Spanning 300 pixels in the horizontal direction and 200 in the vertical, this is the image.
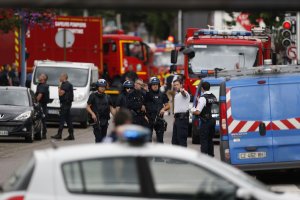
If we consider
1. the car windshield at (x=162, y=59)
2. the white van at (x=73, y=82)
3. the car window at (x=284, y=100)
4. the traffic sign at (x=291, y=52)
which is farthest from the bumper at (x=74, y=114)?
the car windshield at (x=162, y=59)

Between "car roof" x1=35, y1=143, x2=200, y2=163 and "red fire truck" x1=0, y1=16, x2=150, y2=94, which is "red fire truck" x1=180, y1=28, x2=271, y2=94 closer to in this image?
"red fire truck" x1=0, y1=16, x2=150, y2=94

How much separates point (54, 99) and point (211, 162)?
23.1 m

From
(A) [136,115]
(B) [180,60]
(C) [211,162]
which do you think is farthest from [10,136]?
(B) [180,60]

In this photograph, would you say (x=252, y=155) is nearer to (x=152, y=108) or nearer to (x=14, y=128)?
(x=152, y=108)

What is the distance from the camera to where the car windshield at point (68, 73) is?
1319 inches

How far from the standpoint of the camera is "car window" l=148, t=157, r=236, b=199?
9375mm

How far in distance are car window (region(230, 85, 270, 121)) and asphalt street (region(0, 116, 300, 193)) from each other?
3.92 ft

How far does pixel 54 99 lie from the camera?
32.5m

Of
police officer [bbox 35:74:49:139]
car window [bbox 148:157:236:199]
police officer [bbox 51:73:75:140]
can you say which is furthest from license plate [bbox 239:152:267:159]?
police officer [bbox 35:74:49:139]

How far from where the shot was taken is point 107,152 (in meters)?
9.41

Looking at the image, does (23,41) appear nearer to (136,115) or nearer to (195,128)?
(195,128)

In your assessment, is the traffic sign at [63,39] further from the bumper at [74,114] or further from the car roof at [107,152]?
the car roof at [107,152]

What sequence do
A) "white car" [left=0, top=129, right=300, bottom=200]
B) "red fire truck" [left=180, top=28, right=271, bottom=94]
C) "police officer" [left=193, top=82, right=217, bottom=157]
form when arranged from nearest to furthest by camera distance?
1. "white car" [left=0, top=129, right=300, bottom=200]
2. "police officer" [left=193, top=82, right=217, bottom=157]
3. "red fire truck" [left=180, top=28, right=271, bottom=94]

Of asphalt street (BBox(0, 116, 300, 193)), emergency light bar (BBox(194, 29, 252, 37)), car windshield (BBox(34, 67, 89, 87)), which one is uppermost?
emergency light bar (BBox(194, 29, 252, 37))
